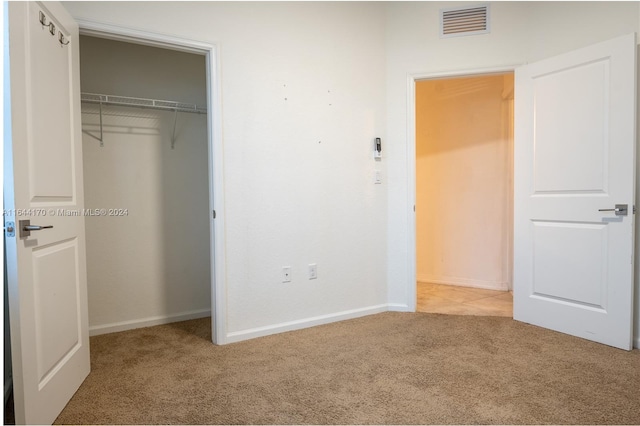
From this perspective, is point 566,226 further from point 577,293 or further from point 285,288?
point 285,288

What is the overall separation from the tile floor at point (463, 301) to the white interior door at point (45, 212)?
2589 mm

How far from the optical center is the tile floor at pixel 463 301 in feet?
10.6

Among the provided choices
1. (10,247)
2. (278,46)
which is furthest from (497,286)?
(10,247)

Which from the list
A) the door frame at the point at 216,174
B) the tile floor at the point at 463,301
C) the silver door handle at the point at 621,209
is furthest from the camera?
the tile floor at the point at 463,301

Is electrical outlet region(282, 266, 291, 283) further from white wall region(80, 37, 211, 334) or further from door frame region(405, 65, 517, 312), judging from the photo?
door frame region(405, 65, 517, 312)

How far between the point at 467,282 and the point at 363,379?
2.60 m

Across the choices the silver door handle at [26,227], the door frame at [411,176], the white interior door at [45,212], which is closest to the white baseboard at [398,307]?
the door frame at [411,176]

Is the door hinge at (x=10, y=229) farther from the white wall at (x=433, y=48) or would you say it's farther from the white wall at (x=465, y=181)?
the white wall at (x=465, y=181)

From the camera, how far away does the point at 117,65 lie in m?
2.88

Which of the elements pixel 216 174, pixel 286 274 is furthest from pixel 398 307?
pixel 216 174

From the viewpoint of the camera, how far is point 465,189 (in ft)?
13.7

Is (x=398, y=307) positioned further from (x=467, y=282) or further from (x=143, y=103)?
(x=143, y=103)

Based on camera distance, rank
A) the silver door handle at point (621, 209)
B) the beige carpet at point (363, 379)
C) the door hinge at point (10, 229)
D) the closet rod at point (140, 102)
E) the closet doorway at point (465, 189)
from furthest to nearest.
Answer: the closet doorway at point (465, 189) < the closet rod at point (140, 102) < the silver door handle at point (621, 209) < the beige carpet at point (363, 379) < the door hinge at point (10, 229)

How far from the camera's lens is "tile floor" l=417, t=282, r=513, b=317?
3.24 metres
